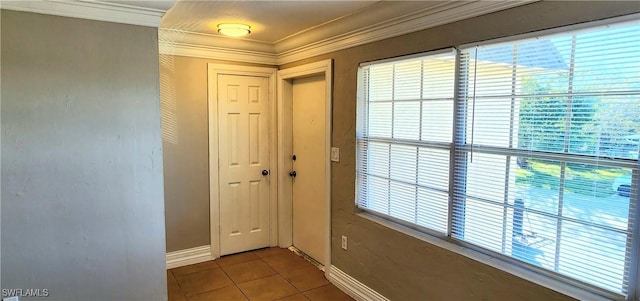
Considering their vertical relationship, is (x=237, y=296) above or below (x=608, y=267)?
below

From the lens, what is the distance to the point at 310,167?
3.63 meters

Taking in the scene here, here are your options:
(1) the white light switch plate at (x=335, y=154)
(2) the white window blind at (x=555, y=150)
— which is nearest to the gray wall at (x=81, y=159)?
(1) the white light switch plate at (x=335, y=154)

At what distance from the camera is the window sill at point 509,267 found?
63.2 inches

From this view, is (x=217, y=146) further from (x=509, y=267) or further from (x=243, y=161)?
(x=509, y=267)

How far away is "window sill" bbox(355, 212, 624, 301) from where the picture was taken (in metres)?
1.60

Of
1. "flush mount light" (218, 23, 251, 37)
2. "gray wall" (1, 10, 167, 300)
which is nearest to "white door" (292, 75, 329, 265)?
"flush mount light" (218, 23, 251, 37)

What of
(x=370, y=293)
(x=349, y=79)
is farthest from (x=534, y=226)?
(x=349, y=79)

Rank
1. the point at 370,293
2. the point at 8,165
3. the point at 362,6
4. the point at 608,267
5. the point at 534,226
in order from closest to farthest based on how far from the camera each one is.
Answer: the point at 608,267 < the point at 534,226 < the point at 8,165 < the point at 362,6 < the point at 370,293

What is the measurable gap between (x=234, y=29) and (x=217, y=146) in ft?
3.87

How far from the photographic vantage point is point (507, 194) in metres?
1.88

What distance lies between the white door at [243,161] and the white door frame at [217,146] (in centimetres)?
4

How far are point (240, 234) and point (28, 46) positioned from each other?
2434mm

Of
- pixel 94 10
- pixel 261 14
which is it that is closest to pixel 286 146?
pixel 261 14

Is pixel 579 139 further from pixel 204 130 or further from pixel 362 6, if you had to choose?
pixel 204 130
